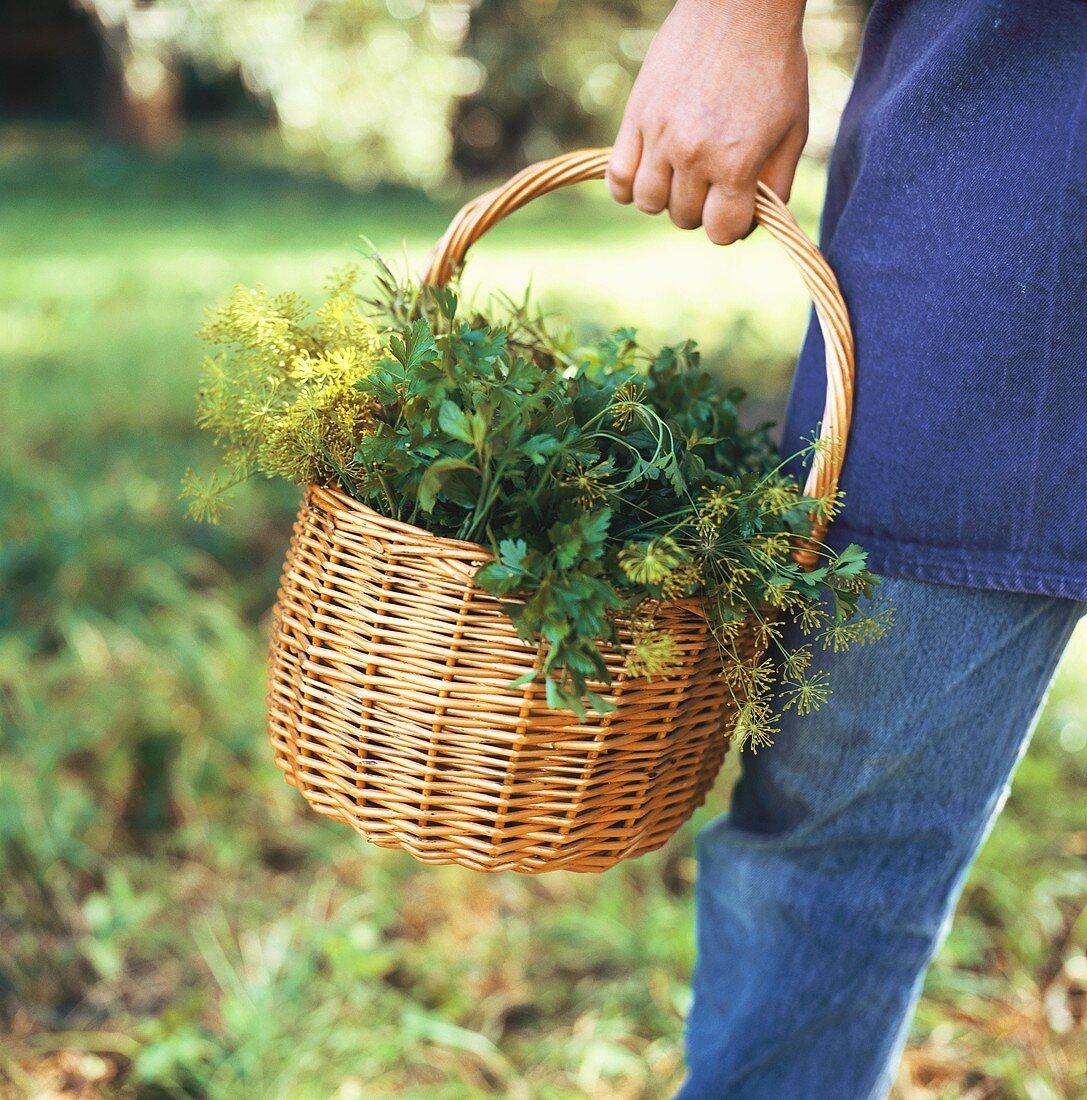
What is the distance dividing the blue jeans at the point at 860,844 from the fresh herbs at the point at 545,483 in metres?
0.06

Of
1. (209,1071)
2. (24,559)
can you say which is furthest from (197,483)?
(24,559)

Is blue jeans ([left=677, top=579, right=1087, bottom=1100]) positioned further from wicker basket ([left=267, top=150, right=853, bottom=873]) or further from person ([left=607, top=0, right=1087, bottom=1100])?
wicker basket ([left=267, top=150, right=853, bottom=873])

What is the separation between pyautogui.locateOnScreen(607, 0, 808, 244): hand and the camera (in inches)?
35.6

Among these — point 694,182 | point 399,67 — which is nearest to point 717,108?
point 694,182

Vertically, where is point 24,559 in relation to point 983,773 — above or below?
below

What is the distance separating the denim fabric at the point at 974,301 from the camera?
2.93 ft

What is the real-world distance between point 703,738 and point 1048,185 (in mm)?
511

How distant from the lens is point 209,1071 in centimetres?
150

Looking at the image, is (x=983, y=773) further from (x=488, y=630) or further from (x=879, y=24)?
(x=879, y=24)

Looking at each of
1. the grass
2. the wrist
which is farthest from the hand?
the grass

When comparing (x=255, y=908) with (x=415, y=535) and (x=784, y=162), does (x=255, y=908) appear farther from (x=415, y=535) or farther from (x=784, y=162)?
(x=784, y=162)

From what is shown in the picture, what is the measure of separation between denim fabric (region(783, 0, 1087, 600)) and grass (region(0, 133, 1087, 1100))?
0.46 metres

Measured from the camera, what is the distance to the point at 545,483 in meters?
0.84

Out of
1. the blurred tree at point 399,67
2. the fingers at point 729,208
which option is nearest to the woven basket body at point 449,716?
the fingers at point 729,208
